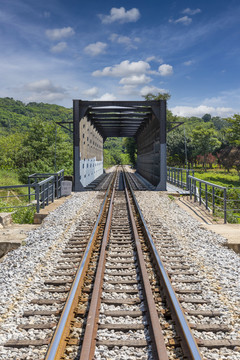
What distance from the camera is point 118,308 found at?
12.1 ft

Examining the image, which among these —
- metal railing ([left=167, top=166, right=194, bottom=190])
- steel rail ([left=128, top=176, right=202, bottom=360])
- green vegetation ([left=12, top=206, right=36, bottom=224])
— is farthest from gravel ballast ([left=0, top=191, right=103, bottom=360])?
metal railing ([left=167, top=166, right=194, bottom=190])

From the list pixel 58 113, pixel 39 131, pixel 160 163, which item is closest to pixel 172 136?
pixel 39 131

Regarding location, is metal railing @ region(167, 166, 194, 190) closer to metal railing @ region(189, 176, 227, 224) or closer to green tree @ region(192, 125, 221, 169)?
metal railing @ region(189, 176, 227, 224)

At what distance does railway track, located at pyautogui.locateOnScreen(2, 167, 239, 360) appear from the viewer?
286 centimetres

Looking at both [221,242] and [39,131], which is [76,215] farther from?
[39,131]

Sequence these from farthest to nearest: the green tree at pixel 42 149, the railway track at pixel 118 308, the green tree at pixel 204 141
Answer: the green tree at pixel 204 141 < the green tree at pixel 42 149 < the railway track at pixel 118 308

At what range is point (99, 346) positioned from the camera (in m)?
2.91

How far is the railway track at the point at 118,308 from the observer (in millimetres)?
2855

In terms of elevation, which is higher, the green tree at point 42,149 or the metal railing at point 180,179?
the green tree at point 42,149

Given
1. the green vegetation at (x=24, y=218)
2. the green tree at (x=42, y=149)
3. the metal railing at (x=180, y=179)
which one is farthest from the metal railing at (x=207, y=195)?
the green tree at (x=42, y=149)

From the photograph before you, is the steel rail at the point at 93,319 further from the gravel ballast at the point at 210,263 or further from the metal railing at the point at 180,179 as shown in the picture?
the metal railing at the point at 180,179

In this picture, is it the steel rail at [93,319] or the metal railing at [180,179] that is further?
the metal railing at [180,179]

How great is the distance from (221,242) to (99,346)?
4.41 m

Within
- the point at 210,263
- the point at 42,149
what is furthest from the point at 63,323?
the point at 42,149
